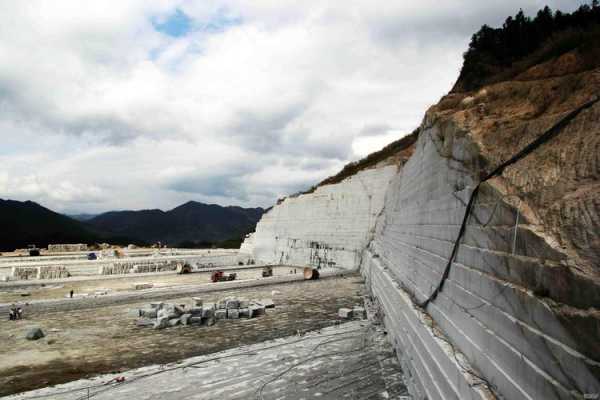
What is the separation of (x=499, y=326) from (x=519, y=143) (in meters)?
1.42

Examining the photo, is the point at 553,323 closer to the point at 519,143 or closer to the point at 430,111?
the point at 519,143

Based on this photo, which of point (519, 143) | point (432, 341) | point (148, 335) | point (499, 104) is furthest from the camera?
point (148, 335)

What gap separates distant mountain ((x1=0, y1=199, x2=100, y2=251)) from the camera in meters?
77.7

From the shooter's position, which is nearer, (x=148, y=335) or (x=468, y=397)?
(x=468, y=397)

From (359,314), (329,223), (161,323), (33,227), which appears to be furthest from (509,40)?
(33,227)

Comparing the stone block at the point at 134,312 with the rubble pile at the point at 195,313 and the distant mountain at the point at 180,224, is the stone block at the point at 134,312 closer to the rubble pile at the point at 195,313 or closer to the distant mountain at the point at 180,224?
the rubble pile at the point at 195,313

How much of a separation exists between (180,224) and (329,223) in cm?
14431

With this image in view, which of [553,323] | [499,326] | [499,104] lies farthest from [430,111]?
[553,323]

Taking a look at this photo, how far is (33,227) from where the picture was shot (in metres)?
88.0

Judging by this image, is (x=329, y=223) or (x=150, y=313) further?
(x=329, y=223)

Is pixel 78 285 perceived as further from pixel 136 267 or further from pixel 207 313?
pixel 207 313

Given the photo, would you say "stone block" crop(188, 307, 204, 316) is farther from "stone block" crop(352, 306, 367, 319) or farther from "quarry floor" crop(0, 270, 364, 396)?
"stone block" crop(352, 306, 367, 319)

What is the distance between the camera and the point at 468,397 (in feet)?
8.91

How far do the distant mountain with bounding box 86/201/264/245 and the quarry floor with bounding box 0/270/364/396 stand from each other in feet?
418
